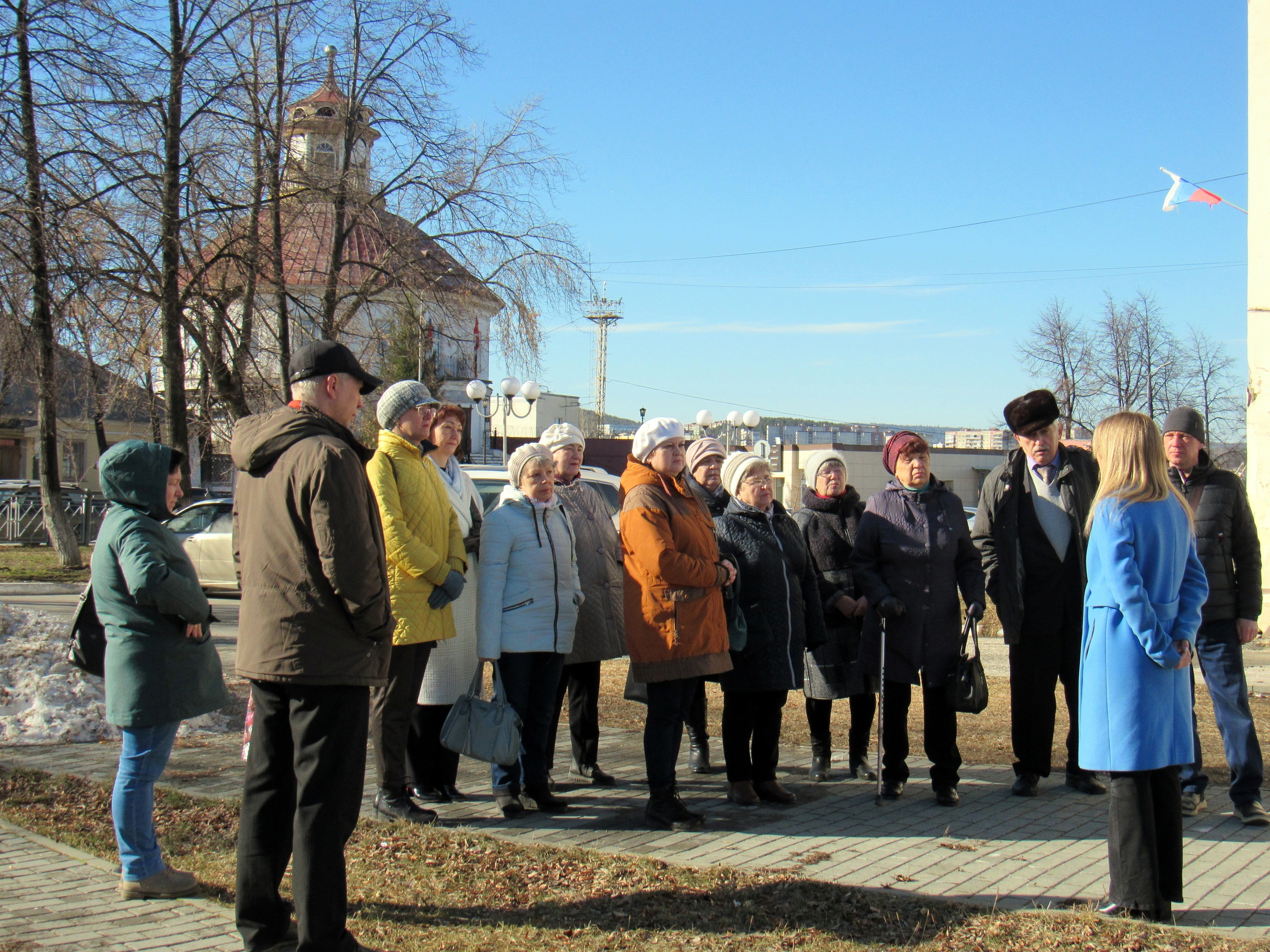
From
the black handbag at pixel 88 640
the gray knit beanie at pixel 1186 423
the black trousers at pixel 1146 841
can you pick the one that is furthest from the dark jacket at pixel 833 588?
the black handbag at pixel 88 640

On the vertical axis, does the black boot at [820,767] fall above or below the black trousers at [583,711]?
below

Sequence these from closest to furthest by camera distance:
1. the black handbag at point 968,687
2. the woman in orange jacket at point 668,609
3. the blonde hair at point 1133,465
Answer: the blonde hair at point 1133,465, the woman in orange jacket at point 668,609, the black handbag at point 968,687

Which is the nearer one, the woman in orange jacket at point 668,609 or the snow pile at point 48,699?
the woman in orange jacket at point 668,609

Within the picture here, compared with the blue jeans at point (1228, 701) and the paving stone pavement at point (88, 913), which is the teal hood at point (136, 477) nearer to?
the paving stone pavement at point (88, 913)

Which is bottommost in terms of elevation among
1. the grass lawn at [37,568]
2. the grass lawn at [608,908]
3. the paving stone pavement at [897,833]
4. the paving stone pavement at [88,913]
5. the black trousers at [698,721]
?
the paving stone pavement at [897,833]

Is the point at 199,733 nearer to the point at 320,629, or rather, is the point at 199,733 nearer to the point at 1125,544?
the point at 320,629

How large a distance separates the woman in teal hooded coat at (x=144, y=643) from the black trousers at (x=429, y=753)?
154 cm

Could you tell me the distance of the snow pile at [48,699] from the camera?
7152 millimetres

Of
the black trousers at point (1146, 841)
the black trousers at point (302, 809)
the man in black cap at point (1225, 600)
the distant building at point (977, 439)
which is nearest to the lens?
the black trousers at point (302, 809)

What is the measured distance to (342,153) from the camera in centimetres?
2064

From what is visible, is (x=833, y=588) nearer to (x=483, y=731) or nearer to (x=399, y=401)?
(x=483, y=731)

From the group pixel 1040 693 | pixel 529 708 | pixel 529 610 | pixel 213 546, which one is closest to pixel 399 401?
pixel 529 610

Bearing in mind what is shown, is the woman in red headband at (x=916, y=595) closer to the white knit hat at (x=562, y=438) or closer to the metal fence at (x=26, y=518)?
the white knit hat at (x=562, y=438)

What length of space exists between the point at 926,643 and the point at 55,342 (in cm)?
1393
